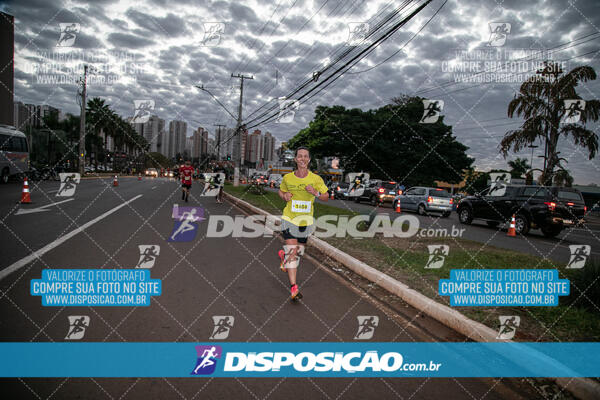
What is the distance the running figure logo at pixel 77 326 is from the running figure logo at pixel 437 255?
5.08 metres

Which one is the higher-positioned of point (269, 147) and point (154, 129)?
point (269, 147)

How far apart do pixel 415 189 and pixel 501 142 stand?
7463mm

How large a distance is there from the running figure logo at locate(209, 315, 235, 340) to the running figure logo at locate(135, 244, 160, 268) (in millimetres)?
2281

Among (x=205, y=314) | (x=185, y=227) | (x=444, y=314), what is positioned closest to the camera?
(x=205, y=314)

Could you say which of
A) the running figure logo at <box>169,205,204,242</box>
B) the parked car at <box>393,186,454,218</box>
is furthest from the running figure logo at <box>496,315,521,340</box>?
the parked car at <box>393,186,454,218</box>

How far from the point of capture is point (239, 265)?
235 inches

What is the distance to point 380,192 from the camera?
26.1m

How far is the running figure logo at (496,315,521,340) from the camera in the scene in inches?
138

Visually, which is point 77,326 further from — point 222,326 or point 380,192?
point 380,192

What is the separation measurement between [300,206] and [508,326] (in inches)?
Answer: 105

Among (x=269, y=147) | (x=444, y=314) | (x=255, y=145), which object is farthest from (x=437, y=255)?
(x=269, y=147)

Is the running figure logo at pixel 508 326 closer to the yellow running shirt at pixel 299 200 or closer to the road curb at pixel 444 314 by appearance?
the road curb at pixel 444 314

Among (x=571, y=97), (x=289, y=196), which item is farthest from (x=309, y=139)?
(x=289, y=196)

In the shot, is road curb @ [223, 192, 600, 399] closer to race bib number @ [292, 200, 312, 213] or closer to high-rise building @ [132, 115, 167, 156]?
race bib number @ [292, 200, 312, 213]
